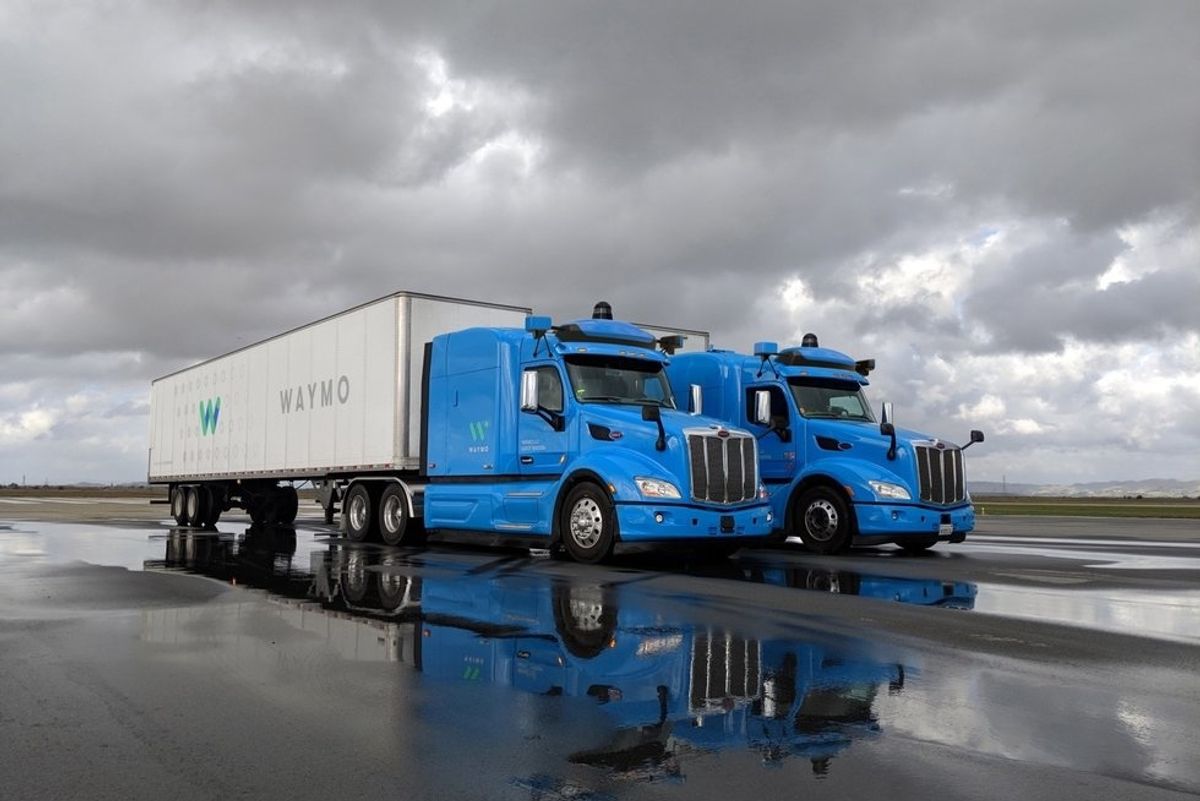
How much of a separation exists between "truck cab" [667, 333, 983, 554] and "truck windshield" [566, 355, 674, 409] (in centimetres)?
226

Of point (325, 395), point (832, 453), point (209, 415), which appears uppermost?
point (209, 415)

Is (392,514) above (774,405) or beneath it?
beneath

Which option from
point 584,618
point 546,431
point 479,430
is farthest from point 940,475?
point 584,618

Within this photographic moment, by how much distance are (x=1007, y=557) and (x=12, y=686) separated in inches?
530

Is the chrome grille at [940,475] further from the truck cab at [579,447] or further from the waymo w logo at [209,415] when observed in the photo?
the waymo w logo at [209,415]

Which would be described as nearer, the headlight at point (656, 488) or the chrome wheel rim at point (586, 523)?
the headlight at point (656, 488)

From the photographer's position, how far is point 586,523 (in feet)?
42.8

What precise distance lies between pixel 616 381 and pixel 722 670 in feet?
27.6

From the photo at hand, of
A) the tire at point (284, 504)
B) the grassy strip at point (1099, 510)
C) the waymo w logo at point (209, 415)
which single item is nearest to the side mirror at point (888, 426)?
the tire at point (284, 504)

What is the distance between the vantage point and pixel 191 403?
2600 centimetres

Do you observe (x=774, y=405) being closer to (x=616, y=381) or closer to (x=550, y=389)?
(x=616, y=381)

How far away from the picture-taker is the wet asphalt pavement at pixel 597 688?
3.99m

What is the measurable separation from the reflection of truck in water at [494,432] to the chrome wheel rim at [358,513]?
0.04 m

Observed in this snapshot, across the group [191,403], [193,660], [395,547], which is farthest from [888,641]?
[191,403]
